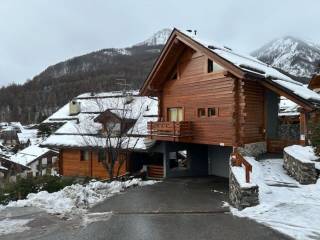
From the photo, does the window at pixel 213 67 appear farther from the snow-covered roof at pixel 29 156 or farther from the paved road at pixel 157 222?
the snow-covered roof at pixel 29 156

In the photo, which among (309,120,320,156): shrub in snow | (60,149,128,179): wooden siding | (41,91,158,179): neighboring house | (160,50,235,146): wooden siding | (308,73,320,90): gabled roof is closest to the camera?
(309,120,320,156): shrub in snow

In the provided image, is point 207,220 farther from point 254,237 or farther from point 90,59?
point 90,59

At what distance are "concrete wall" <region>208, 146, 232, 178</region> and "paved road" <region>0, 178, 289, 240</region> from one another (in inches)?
310

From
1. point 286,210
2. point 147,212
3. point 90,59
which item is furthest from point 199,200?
point 90,59

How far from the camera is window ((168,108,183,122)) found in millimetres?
24017

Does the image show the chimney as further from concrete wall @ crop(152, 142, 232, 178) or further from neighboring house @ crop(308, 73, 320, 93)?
neighboring house @ crop(308, 73, 320, 93)

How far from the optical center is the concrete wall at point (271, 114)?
22016 millimetres

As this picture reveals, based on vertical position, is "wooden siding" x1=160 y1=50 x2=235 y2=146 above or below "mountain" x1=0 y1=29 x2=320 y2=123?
below

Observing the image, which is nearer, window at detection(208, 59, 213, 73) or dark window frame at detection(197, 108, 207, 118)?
window at detection(208, 59, 213, 73)

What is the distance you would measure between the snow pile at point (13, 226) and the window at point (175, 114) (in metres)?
13.4

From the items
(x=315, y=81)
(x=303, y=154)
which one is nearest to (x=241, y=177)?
(x=303, y=154)

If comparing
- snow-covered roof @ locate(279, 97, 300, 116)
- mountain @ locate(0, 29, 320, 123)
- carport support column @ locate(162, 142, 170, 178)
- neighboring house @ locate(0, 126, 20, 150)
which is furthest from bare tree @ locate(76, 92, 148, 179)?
neighboring house @ locate(0, 126, 20, 150)

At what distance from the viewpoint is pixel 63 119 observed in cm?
4441

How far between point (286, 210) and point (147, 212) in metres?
Result: 4.67
